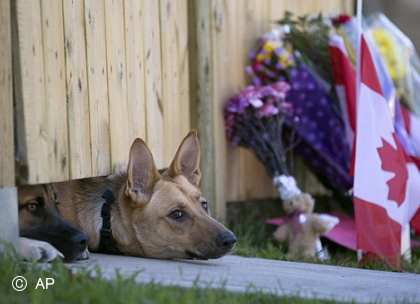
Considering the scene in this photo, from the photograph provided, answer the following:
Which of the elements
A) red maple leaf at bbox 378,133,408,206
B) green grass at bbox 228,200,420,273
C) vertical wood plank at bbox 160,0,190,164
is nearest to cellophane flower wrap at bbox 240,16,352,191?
green grass at bbox 228,200,420,273

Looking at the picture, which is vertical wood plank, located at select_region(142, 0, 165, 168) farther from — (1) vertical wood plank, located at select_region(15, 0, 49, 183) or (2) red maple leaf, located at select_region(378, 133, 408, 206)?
(2) red maple leaf, located at select_region(378, 133, 408, 206)

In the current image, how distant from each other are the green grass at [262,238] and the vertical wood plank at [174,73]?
0.87 metres

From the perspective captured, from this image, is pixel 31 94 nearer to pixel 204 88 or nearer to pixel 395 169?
pixel 204 88

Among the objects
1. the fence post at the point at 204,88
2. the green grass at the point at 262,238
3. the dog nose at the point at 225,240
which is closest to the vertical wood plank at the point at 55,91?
the dog nose at the point at 225,240

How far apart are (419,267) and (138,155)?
202 centimetres

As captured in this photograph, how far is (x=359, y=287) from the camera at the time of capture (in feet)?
13.1

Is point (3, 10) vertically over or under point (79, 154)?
over

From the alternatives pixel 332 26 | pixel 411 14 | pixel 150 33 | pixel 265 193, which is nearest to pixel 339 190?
pixel 265 193

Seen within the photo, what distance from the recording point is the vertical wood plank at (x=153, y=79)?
533 cm

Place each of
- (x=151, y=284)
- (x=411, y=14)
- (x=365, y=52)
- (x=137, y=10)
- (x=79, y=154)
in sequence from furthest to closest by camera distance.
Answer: (x=411, y=14), (x=365, y=52), (x=137, y=10), (x=79, y=154), (x=151, y=284)

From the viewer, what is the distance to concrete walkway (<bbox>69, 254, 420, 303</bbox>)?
3.69 m

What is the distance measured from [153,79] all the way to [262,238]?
1646 mm

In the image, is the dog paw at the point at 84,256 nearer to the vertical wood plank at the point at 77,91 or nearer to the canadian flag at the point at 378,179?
the vertical wood plank at the point at 77,91

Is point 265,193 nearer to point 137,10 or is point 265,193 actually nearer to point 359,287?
point 137,10
